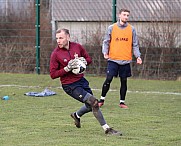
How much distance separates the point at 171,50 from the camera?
52.5 ft

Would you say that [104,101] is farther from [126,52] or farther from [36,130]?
Result: [36,130]

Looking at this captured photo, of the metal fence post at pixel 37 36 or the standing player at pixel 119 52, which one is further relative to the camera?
the metal fence post at pixel 37 36

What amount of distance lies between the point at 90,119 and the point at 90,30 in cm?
796

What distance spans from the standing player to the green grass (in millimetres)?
399

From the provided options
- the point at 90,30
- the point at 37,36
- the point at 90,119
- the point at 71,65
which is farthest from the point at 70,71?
the point at 37,36

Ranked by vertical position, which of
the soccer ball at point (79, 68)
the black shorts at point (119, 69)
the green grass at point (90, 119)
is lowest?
A: the green grass at point (90, 119)

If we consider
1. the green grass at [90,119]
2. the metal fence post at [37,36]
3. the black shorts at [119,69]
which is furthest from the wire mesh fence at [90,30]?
the black shorts at [119,69]

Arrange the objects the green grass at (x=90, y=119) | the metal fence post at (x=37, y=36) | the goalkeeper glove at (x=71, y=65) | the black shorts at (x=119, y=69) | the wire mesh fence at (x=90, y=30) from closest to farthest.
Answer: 1. the green grass at (x=90, y=119)
2. the goalkeeper glove at (x=71, y=65)
3. the black shorts at (x=119, y=69)
4. the wire mesh fence at (x=90, y=30)
5. the metal fence post at (x=37, y=36)

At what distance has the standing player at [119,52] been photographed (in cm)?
1089

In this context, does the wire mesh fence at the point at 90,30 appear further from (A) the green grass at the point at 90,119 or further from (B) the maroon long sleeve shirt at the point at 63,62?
(B) the maroon long sleeve shirt at the point at 63,62

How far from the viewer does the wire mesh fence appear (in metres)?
16.1

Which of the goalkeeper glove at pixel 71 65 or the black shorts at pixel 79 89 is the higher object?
the goalkeeper glove at pixel 71 65

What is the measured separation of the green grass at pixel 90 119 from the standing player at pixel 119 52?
0.40 m

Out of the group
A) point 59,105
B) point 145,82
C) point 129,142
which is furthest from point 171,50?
point 129,142
